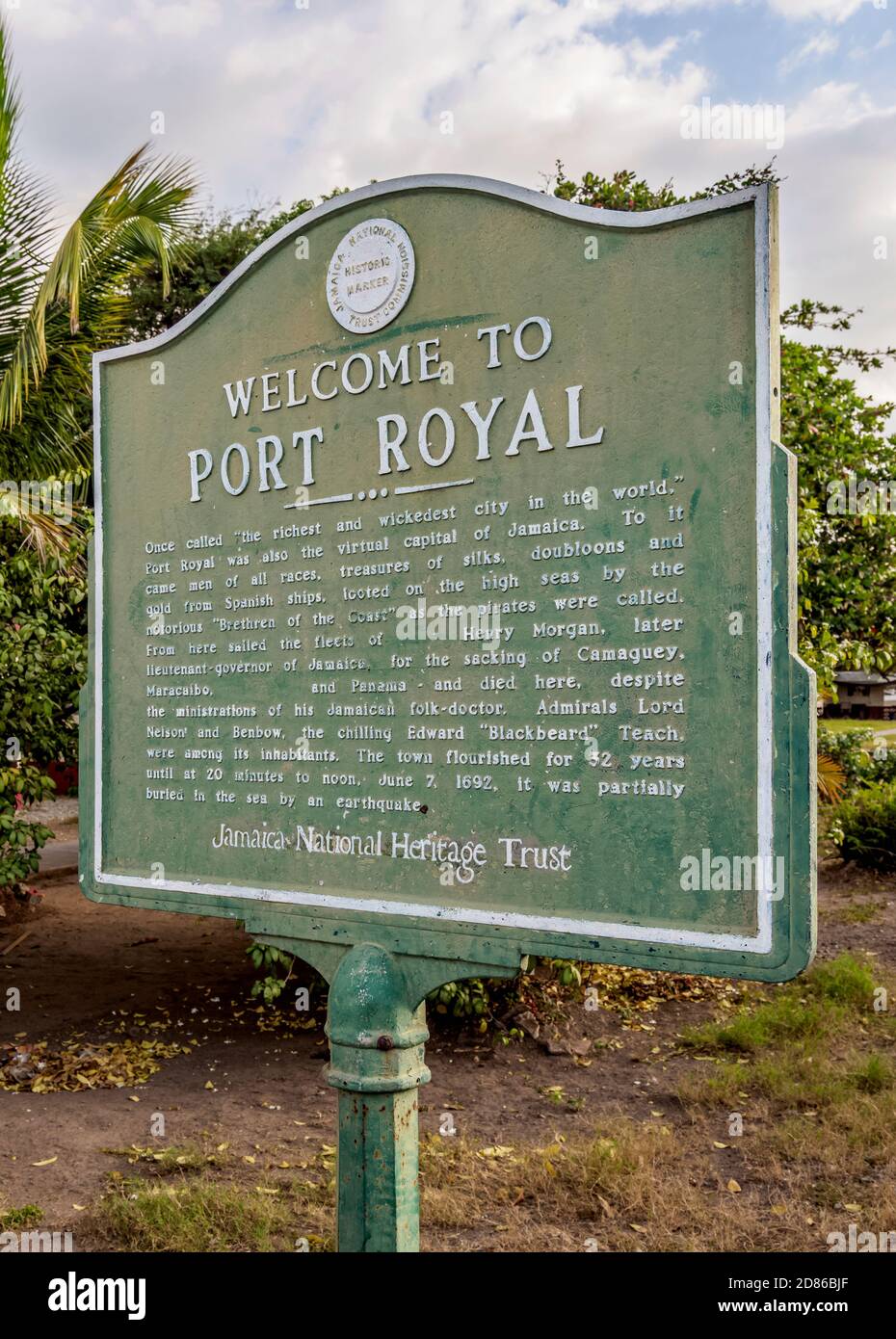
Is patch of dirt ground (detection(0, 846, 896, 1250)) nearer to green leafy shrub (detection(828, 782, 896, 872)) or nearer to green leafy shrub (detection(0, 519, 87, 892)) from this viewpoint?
green leafy shrub (detection(0, 519, 87, 892))

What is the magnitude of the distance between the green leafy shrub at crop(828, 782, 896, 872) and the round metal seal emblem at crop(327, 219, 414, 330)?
29.1 feet

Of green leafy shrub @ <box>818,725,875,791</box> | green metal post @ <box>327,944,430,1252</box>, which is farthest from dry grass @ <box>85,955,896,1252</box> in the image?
green leafy shrub @ <box>818,725,875,791</box>

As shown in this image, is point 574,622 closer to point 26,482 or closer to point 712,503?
point 712,503

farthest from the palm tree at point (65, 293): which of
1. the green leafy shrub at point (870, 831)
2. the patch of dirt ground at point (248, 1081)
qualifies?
the green leafy shrub at point (870, 831)

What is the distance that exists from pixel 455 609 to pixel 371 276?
921 millimetres

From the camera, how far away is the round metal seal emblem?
2990mm

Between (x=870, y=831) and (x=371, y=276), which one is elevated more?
(x=371, y=276)

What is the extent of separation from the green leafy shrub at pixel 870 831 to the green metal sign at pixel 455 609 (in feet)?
28.3

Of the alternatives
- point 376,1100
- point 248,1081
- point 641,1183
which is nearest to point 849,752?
point 248,1081

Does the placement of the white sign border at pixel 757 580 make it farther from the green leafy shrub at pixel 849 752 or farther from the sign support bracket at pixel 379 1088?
the green leafy shrub at pixel 849 752

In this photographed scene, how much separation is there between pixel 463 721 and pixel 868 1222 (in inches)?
117

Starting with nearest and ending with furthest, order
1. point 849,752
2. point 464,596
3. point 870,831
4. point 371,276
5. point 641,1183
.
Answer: point 464,596
point 371,276
point 641,1183
point 870,831
point 849,752

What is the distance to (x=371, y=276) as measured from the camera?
3.05 meters

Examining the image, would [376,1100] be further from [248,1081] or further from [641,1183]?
[248,1081]
